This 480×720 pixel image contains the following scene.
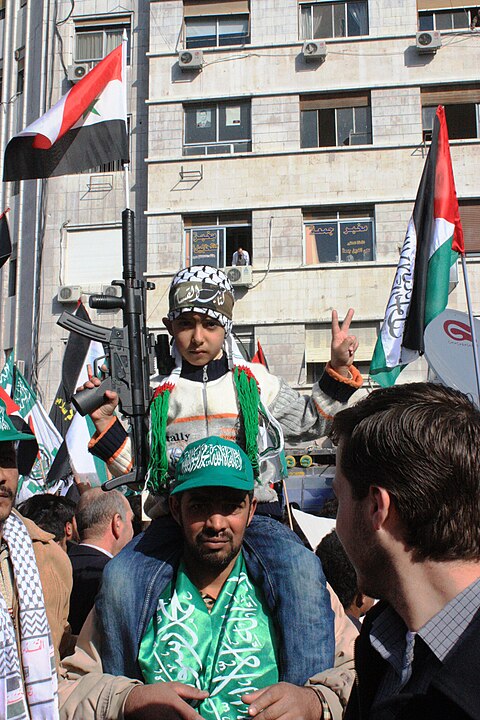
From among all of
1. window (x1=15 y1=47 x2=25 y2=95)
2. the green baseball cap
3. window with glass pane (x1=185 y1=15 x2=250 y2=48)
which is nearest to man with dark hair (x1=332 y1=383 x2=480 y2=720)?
the green baseball cap

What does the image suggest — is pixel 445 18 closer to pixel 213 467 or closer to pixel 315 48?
pixel 315 48

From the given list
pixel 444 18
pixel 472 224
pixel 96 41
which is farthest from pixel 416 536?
pixel 96 41

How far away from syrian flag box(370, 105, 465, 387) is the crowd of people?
4.34 m

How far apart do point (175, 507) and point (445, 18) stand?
19640 millimetres

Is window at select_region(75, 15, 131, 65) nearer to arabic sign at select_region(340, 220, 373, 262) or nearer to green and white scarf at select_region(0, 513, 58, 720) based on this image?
arabic sign at select_region(340, 220, 373, 262)

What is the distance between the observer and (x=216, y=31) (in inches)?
806

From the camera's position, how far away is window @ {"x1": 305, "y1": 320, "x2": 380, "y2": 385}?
18.3 m

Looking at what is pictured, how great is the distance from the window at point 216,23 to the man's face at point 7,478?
1846 centimetres

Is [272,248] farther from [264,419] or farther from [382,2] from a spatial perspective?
[264,419]

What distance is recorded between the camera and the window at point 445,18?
19891 mm

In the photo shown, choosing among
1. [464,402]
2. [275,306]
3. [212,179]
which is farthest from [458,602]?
[212,179]

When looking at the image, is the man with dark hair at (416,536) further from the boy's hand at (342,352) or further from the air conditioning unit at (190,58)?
the air conditioning unit at (190,58)

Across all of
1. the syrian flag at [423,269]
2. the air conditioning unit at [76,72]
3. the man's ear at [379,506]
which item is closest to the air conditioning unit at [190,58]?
the air conditioning unit at [76,72]

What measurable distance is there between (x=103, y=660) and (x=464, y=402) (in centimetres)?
178
